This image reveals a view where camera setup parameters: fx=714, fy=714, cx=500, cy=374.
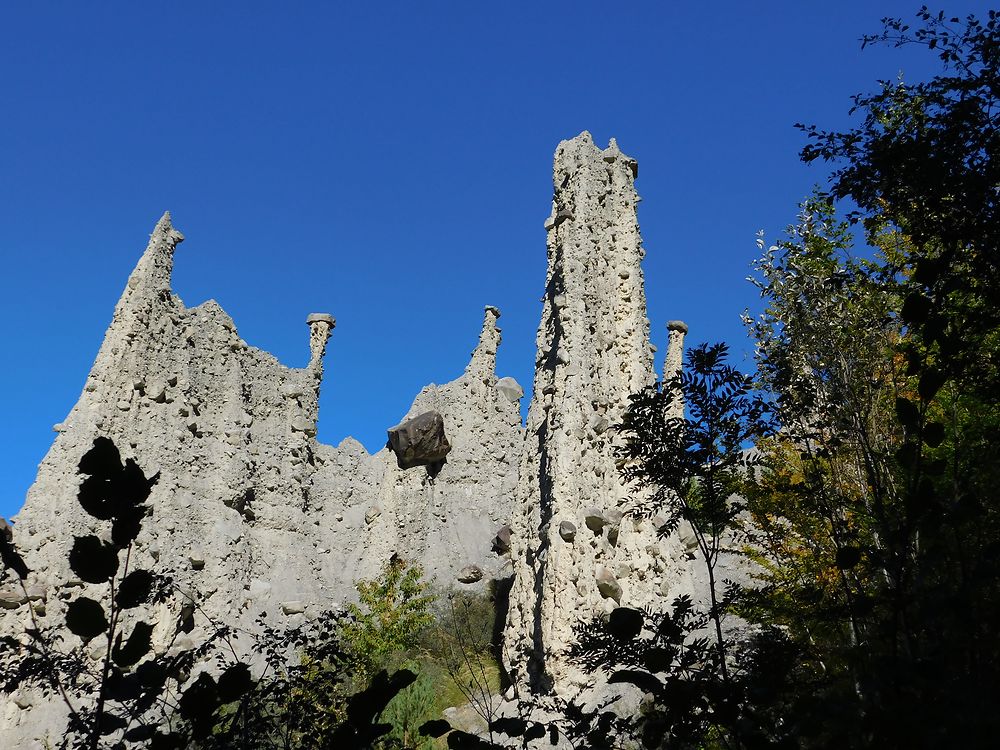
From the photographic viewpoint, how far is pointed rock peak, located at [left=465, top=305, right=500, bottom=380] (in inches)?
914

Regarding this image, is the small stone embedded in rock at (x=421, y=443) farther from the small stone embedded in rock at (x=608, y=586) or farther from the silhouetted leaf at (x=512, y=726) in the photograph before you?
the silhouetted leaf at (x=512, y=726)

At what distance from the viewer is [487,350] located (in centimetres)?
2333

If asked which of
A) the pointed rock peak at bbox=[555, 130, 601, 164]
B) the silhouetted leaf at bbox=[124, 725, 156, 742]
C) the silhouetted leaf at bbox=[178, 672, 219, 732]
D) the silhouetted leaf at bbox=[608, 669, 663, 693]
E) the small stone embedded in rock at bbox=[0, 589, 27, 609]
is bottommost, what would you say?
the silhouetted leaf at bbox=[124, 725, 156, 742]

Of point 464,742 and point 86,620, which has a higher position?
point 86,620

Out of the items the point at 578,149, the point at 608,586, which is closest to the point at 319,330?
the point at 578,149

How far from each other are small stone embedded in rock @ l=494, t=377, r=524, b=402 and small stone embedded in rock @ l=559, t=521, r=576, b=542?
12.4 meters

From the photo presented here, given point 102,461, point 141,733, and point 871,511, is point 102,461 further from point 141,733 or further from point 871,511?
point 871,511

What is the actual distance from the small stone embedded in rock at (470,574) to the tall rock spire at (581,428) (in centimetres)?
604

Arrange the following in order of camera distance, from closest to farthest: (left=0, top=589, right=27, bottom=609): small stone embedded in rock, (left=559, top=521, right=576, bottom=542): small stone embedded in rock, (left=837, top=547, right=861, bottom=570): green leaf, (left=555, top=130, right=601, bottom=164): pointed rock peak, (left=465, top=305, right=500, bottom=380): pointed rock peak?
(left=837, top=547, right=861, bottom=570): green leaf < (left=559, top=521, right=576, bottom=542): small stone embedded in rock < (left=0, top=589, right=27, bottom=609): small stone embedded in rock < (left=555, top=130, right=601, bottom=164): pointed rock peak < (left=465, top=305, right=500, bottom=380): pointed rock peak

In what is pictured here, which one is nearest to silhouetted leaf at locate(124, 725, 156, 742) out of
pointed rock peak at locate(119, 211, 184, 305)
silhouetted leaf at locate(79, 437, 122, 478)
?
silhouetted leaf at locate(79, 437, 122, 478)

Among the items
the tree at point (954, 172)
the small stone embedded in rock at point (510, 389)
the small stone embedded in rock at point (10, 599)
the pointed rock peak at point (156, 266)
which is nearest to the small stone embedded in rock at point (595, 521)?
the tree at point (954, 172)

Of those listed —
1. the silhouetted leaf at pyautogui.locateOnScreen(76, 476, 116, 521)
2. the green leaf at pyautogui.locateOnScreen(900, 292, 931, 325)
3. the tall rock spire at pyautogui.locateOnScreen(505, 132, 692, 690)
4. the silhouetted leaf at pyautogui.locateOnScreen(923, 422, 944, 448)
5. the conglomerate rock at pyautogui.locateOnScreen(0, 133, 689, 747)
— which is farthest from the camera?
the conglomerate rock at pyautogui.locateOnScreen(0, 133, 689, 747)

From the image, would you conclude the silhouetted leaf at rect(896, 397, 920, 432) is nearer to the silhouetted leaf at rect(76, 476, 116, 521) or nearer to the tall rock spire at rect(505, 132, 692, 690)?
the silhouetted leaf at rect(76, 476, 116, 521)

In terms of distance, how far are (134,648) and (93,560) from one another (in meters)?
0.36
